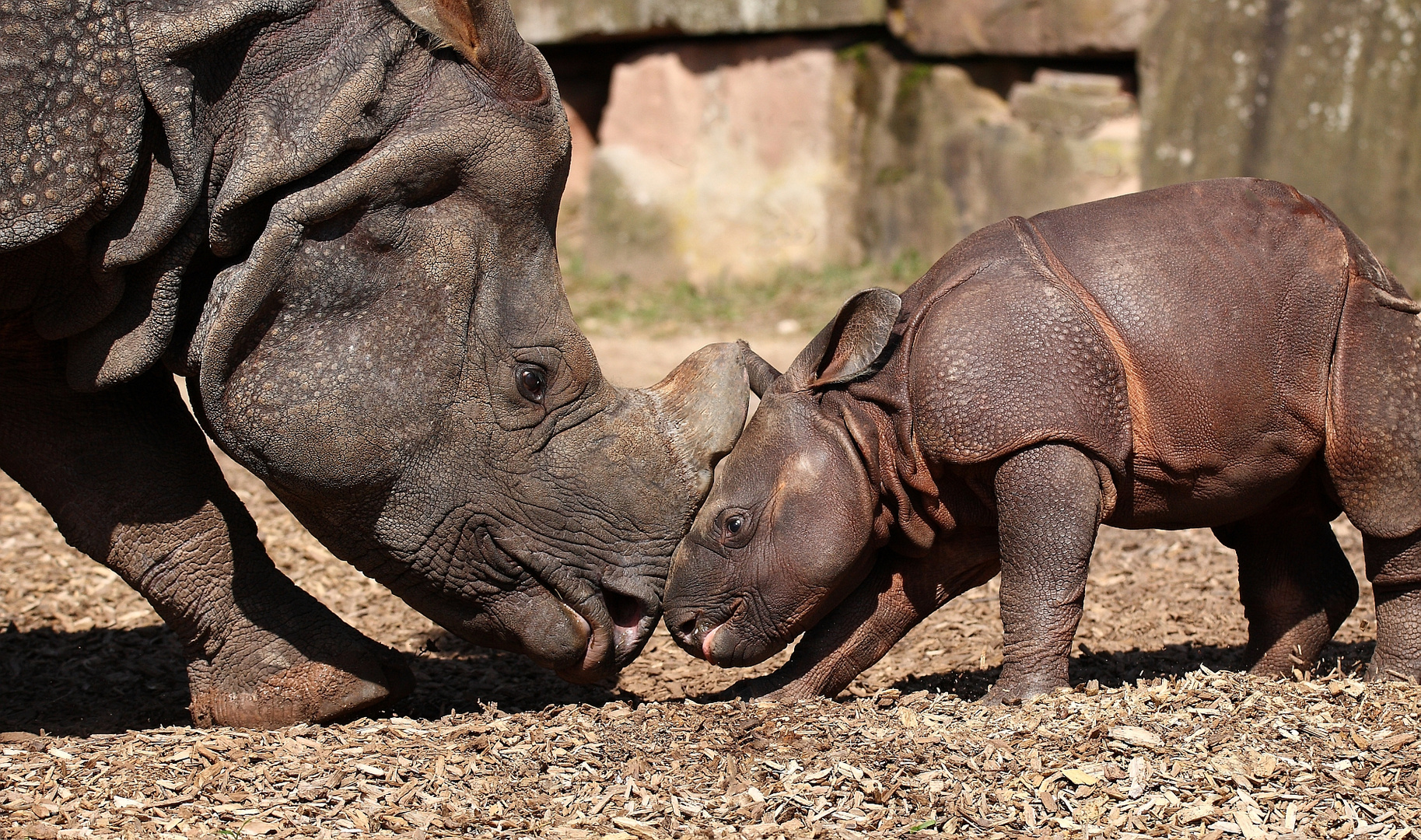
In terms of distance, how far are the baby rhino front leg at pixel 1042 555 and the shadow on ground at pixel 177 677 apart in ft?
1.99

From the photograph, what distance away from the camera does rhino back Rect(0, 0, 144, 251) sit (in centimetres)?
344

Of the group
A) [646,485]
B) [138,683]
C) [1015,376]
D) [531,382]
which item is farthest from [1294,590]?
[138,683]

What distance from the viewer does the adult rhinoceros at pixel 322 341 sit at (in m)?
3.54

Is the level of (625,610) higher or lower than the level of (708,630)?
higher

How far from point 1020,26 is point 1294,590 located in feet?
23.0

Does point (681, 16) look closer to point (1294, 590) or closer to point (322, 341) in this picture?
point (1294, 590)

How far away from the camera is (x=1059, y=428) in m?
3.88

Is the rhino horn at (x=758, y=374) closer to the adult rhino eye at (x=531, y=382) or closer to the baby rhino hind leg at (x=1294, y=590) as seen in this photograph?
the adult rhino eye at (x=531, y=382)

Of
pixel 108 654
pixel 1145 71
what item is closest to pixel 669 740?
pixel 108 654

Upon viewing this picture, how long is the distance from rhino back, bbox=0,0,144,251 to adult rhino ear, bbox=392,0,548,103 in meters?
0.69

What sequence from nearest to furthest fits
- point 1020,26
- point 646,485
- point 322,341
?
point 322,341 → point 646,485 → point 1020,26

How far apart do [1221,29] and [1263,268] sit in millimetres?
6821

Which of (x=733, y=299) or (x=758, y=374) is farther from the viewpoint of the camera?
(x=733, y=299)

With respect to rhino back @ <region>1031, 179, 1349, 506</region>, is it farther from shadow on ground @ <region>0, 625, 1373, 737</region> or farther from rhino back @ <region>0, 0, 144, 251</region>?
rhino back @ <region>0, 0, 144, 251</region>
